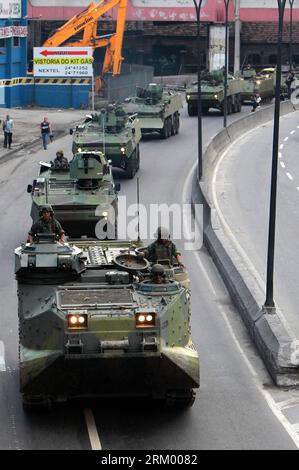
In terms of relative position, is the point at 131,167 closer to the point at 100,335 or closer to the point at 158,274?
the point at 158,274

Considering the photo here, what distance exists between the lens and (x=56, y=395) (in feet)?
56.9

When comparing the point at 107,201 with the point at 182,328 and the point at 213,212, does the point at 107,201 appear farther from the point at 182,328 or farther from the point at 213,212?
the point at 182,328

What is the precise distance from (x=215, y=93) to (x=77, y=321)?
45.2 m

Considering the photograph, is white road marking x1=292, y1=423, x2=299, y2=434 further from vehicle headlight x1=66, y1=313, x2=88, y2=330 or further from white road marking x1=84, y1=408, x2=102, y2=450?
vehicle headlight x1=66, y1=313, x2=88, y2=330

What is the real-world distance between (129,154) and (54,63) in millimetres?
24324

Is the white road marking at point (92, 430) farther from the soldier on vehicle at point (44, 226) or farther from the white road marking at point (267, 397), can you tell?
the soldier on vehicle at point (44, 226)

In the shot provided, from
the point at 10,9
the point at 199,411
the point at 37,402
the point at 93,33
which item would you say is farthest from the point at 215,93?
the point at 37,402

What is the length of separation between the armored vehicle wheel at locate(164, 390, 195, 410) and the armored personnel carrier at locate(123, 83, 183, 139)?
34036 millimetres

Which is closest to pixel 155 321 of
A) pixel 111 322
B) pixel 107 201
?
pixel 111 322

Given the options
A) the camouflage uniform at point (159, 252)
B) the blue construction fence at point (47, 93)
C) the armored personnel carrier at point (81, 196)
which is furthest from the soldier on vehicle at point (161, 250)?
the blue construction fence at point (47, 93)

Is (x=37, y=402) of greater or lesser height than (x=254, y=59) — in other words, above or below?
below

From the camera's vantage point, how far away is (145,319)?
17.1 m

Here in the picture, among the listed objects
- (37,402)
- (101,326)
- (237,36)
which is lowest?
(37,402)

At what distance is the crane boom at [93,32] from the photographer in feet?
224
